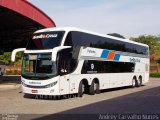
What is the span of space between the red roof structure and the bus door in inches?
213

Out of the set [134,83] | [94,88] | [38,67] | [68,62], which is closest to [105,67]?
[94,88]

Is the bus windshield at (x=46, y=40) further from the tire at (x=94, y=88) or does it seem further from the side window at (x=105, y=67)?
the tire at (x=94, y=88)

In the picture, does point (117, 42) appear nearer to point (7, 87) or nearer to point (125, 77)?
point (125, 77)

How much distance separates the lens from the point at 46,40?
56.1 feet

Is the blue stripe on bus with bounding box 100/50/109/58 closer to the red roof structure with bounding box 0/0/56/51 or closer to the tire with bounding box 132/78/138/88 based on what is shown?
the red roof structure with bounding box 0/0/56/51

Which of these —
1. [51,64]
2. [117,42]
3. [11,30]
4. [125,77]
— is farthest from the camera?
[11,30]

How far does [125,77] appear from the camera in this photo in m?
24.6

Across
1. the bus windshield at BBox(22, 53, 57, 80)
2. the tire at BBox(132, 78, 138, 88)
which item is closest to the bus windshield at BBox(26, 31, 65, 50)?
the bus windshield at BBox(22, 53, 57, 80)

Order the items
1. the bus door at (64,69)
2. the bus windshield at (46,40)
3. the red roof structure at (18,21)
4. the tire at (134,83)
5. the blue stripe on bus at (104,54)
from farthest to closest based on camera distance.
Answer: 1. the tire at (134,83)
2. the red roof structure at (18,21)
3. the blue stripe on bus at (104,54)
4. the bus windshield at (46,40)
5. the bus door at (64,69)

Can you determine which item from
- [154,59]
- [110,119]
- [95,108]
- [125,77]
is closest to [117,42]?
[125,77]

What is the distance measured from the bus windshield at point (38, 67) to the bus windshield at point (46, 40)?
0.43 metres

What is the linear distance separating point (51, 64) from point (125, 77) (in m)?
9.39

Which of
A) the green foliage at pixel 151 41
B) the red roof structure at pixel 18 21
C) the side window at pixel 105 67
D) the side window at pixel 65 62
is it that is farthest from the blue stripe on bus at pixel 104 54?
the green foliage at pixel 151 41

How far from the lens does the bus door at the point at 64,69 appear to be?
16.5 meters
